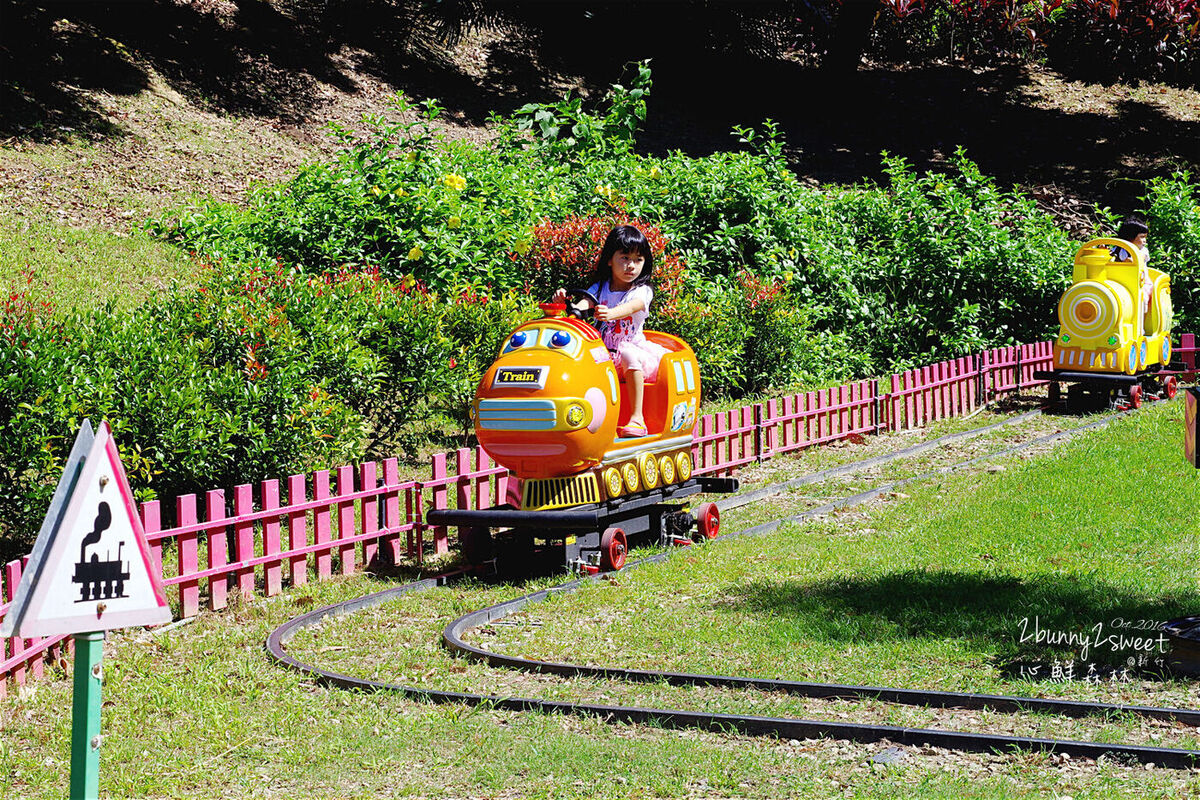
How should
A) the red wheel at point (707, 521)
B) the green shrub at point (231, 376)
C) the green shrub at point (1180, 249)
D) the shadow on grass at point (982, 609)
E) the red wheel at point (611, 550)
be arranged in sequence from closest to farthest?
the shadow on grass at point (982, 609)
the green shrub at point (231, 376)
the red wheel at point (611, 550)
the red wheel at point (707, 521)
the green shrub at point (1180, 249)

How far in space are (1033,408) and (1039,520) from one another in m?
6.07

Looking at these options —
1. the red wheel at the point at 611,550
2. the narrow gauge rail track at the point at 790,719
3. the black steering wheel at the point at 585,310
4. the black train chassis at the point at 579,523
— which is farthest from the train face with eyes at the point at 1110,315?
the narrow gauge rail track at the point at 790,719

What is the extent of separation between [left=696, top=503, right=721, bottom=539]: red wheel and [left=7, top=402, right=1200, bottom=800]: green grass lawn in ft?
0.56

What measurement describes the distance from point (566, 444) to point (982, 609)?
2.69 m

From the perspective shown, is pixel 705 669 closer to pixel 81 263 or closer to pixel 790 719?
pixel 790 719

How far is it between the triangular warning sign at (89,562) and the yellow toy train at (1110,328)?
12.1m

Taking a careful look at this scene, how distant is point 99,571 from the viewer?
336 cm

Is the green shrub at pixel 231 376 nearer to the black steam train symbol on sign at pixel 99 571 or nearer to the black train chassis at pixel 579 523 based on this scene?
the black train chassis at pixel 579 523

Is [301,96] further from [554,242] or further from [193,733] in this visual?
[193,733]

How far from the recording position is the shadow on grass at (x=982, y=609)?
Result: 20.3ft

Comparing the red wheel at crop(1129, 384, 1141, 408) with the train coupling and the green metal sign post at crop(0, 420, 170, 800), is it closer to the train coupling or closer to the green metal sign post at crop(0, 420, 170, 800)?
the train coupling

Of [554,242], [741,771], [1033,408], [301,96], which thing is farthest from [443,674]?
[301,96]

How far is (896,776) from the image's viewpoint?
4.71 metres

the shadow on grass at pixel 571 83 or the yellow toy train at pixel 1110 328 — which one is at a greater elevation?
the shadow on grass at pixel 571 83
